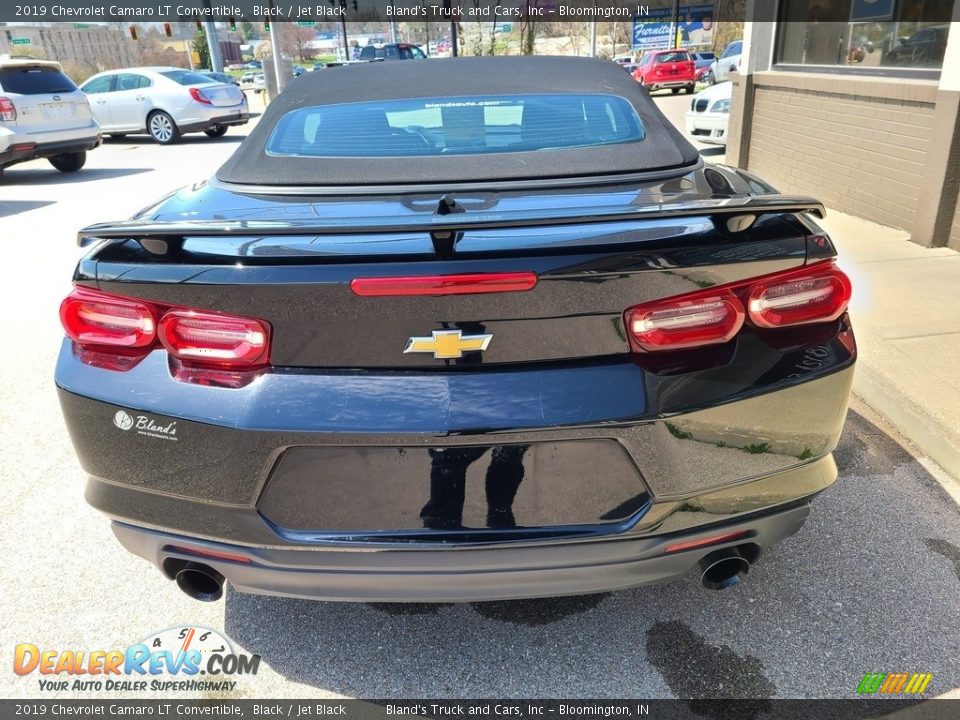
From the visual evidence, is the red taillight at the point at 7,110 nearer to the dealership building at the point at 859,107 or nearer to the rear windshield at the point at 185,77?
the rear windshield at the point at 185,77

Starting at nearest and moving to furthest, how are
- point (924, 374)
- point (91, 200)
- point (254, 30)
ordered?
point (924, 374) → point (91, 200) → point (254, 30)

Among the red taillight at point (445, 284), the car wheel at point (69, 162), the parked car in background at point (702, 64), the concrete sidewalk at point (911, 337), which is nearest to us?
the red taillight at point (445, 284)

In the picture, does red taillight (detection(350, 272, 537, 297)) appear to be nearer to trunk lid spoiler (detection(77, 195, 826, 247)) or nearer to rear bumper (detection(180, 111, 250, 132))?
trunk lid spoiler (detection(77, 195, 826, 247))

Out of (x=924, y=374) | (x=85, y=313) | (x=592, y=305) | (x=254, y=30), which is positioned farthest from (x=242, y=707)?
(x=254, y=30)

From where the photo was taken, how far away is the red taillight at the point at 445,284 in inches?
62.8

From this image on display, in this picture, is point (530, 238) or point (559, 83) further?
point (559, 83)

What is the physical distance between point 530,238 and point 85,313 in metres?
1.13

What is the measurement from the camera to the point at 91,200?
10.2m

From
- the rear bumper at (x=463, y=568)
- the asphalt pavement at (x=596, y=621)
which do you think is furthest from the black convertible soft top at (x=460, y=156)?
the asphalt pavement at (x=596, y=621)

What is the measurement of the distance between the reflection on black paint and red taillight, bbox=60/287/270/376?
18.9 inches

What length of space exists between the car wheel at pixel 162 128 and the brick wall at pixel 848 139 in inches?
510

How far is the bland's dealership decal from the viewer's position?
5.70 feet

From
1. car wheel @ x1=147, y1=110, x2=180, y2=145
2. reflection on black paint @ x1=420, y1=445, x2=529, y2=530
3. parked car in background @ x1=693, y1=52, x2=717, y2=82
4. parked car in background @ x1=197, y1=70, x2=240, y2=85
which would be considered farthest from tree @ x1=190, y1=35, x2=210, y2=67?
reflection on black paint @ x1=420, y1=445, x2=529, y2=530

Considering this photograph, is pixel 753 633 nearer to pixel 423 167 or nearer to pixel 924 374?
pixel 423 167
